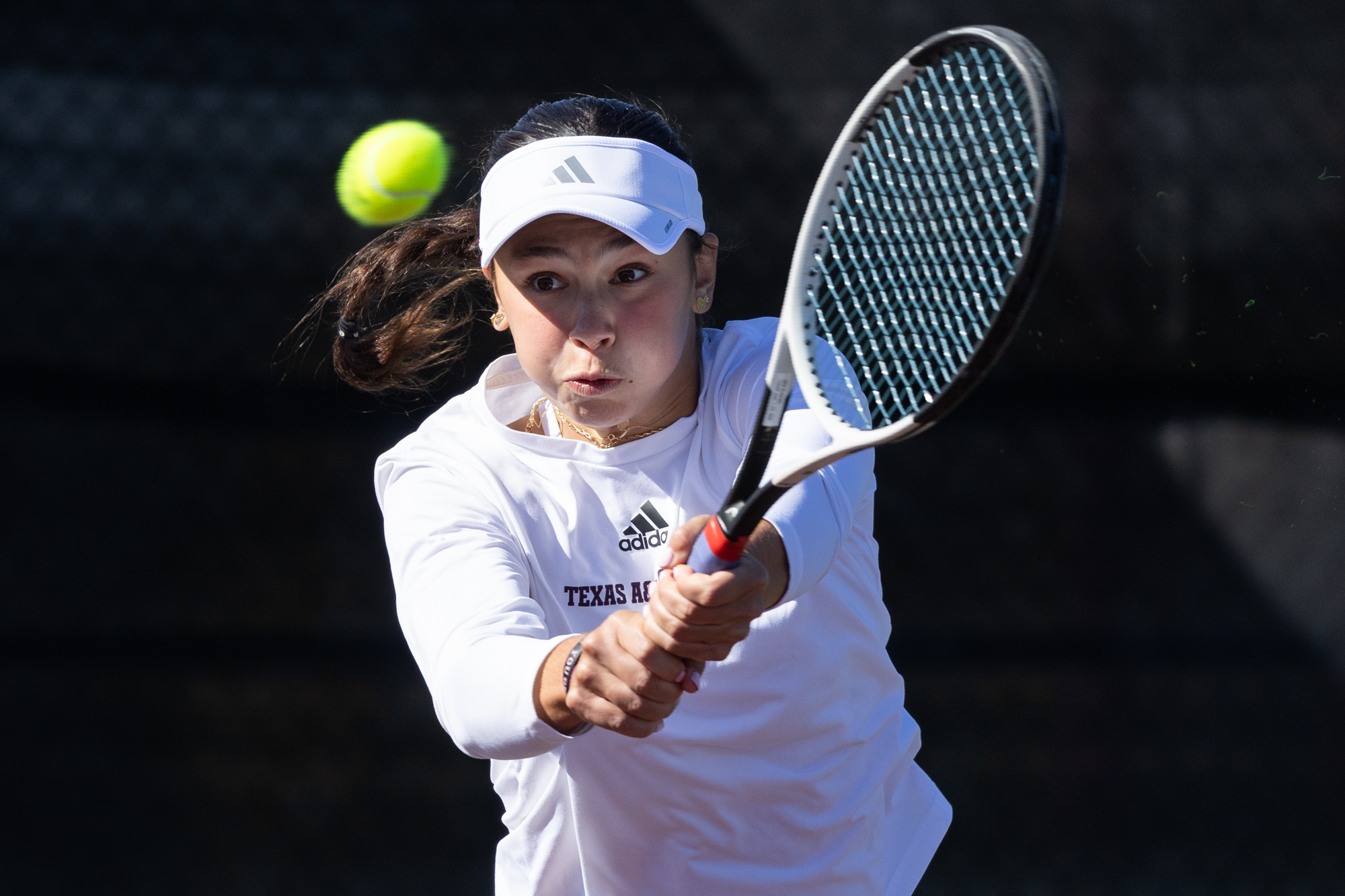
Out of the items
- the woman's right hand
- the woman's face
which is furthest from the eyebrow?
the woman's right hand

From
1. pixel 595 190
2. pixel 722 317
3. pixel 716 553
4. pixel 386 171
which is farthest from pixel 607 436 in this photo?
pixel 386 171

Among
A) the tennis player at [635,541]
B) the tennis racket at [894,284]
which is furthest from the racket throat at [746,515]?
the tennis player at [635,541]

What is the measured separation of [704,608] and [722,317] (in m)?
1.27

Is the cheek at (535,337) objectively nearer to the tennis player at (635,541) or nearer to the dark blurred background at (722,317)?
the tennis player at (635,541)

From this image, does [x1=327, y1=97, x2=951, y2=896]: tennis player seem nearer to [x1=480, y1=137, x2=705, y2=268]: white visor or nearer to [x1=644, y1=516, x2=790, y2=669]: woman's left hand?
[x1=480, y1=137, x2=705, y2=268]: white visor

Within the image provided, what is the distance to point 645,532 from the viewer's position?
3.67 ft

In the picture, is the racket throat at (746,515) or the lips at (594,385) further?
the lips at (594,385)

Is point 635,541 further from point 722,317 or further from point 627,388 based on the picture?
point 722,317

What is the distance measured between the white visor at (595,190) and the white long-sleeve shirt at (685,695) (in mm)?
153

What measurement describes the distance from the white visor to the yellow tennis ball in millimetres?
898

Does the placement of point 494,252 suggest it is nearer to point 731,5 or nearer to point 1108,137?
point 731,5

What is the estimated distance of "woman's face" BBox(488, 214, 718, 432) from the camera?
1.04 meters

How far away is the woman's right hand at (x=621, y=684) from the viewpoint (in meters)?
0.80

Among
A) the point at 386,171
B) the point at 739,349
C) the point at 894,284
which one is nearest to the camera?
the point at 894,284
